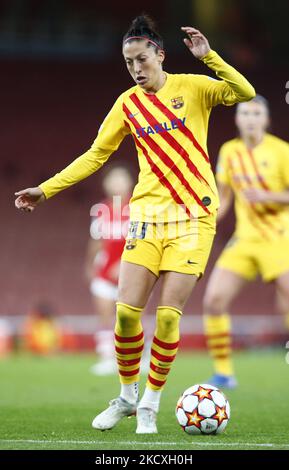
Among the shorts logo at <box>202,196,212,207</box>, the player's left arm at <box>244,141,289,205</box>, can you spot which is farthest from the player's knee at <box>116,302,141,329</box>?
the player's left arm at <box>244,141,289,205</box>

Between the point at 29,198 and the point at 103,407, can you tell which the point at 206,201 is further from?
the point at 103,407

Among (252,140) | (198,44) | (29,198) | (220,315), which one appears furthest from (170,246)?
(252,140)

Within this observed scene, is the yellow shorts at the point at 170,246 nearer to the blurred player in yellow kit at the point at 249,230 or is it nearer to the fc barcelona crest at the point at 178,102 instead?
the fc barcelona crest at the point at 178,102

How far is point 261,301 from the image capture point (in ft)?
65.6

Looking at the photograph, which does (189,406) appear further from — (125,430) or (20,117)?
(20,117)

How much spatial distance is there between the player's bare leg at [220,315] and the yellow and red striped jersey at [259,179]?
454 millimetres

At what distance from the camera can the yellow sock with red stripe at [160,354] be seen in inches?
222

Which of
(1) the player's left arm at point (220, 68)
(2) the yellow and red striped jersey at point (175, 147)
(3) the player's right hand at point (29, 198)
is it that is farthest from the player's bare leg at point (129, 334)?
(1) the player's left arm at point (220, 68)

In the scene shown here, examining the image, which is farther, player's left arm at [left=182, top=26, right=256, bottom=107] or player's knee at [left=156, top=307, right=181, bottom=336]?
player's knee at [left=156, top=307, right=181, bottom=336]

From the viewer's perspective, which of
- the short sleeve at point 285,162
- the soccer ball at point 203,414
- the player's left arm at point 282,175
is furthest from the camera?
the short sleeve at point 285,162

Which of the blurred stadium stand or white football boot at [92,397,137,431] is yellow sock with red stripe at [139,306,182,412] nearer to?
white football boot at [92,397,137,431]

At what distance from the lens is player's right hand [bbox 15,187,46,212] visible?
5.73 meters

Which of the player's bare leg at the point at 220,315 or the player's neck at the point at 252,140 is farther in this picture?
the player's neck at the point at 252,140
